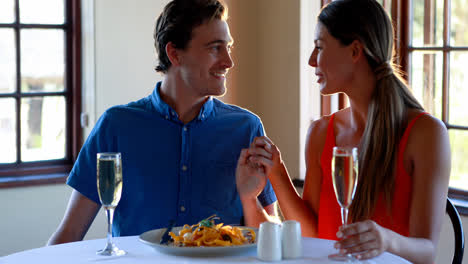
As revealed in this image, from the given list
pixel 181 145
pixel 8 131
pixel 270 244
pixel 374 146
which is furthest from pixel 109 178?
pixel 8 131

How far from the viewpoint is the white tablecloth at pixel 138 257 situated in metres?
1.49

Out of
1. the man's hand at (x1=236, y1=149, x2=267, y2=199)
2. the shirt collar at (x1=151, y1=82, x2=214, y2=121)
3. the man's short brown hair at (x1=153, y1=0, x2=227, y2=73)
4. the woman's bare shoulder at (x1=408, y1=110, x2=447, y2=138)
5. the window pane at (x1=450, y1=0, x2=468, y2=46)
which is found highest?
the window pane at (x1=450, y1=0, x2=468, y2=46)

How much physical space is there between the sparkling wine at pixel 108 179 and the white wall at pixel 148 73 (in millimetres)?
2279

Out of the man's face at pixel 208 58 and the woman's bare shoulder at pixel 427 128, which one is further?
the man's face at pixel 208 58

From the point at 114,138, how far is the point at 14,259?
74 centimetres

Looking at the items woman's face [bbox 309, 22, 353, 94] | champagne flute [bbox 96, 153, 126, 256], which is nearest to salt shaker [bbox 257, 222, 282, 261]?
champagne flute [bbox 96, 153, 126, 256]

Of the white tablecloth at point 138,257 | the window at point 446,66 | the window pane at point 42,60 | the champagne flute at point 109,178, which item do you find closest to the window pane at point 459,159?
the window at point 446,66

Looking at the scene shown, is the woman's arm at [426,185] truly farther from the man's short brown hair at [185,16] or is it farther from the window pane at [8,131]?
the window pane at [8,131]

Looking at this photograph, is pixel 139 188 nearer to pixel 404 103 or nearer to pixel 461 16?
pixel 404 103

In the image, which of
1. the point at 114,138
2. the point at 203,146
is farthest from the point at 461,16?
the point at 114,138

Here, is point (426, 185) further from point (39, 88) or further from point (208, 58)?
point (39, 88)

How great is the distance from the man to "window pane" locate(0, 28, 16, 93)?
1750mm

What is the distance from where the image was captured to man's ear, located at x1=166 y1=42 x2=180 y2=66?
90.0 inches

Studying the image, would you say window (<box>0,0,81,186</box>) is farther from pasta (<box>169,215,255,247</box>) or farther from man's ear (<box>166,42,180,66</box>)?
pasta (<box>169,215,255,247</box>)
